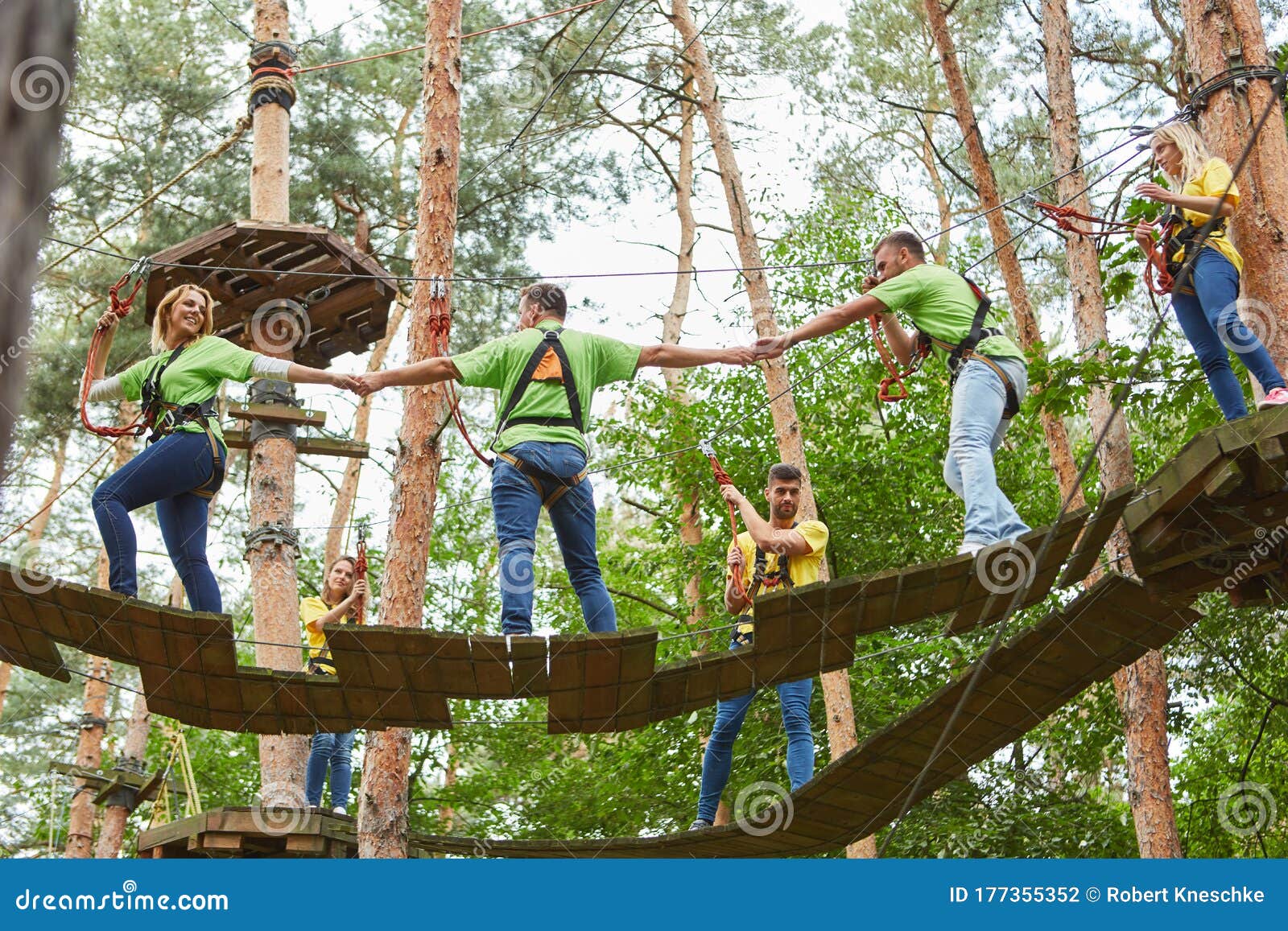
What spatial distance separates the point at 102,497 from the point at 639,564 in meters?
9.33

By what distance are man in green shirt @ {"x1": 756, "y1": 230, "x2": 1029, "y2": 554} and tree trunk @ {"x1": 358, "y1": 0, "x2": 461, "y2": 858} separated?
6.93 feet

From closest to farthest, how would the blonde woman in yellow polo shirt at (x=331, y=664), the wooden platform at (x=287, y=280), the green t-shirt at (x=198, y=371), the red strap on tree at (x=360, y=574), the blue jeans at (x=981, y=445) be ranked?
1. the blue jeans at (x=981, y=445)
2. the green t-shirt at (x=198, y=371)
3. the red strap on tree at (x=360, y=574)
4. the blonde woman in yellow polo shirt at (x=331, y=664)
5. the wooden platform at (x=287, y=280)

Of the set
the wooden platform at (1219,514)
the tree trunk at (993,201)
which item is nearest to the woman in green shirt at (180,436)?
the wooden platform at (1219,514)

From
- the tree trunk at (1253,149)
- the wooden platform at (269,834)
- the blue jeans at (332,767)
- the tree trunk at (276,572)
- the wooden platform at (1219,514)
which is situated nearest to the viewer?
the wooden platform at (1219,514)

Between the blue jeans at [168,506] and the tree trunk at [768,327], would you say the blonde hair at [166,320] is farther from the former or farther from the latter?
the tree trunk at [768,327]

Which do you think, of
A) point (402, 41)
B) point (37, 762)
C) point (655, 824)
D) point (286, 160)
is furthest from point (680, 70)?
point (37, 762)

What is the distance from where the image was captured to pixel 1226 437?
16.2ft

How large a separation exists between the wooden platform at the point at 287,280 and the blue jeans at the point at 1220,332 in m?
4.51

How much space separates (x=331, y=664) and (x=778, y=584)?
8.33 feet

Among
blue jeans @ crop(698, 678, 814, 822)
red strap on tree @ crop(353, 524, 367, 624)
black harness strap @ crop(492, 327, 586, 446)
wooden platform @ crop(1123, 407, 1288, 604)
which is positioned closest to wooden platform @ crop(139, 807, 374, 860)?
red strap on tree @ crop(353, 524, 367, 624)

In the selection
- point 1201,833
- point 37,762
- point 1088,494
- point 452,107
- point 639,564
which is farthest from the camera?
point 37,762

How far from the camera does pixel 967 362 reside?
528cm

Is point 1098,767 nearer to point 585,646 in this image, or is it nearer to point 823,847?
point 823,847

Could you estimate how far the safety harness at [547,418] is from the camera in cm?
545
